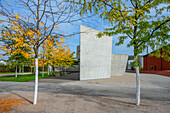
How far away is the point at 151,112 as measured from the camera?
4.25 m

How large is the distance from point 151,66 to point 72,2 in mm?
40623

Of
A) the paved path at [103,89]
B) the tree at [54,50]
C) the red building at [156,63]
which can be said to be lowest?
the paved path at [103,89]


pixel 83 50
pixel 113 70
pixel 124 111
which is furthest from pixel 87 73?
pixel 124 111

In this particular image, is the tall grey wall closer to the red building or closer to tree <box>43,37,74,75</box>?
tree <box>43,37,74,75</box>

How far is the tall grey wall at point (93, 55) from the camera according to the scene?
48.1ft

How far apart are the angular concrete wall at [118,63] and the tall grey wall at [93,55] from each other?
4.45 m

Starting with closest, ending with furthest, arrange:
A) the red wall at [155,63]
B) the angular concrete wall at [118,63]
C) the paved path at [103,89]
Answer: the paved path at [103,89], the angular concrete wall at [118,63], the red wall at [155,63]

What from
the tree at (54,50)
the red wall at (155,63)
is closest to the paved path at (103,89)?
the tree at (54,50)

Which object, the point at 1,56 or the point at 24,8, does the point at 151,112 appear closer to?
the point at 1,56

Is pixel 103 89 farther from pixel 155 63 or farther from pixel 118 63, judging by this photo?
pixel 155 63

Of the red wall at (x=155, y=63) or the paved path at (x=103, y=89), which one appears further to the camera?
the red wall at (x=155, y=63)

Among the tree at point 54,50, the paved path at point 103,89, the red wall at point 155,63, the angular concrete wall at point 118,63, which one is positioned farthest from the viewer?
the red wall at point 155,63

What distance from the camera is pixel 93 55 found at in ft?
51.3

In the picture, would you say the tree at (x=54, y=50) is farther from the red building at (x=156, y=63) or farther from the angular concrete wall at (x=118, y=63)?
the red building at (x=156, y=63)
